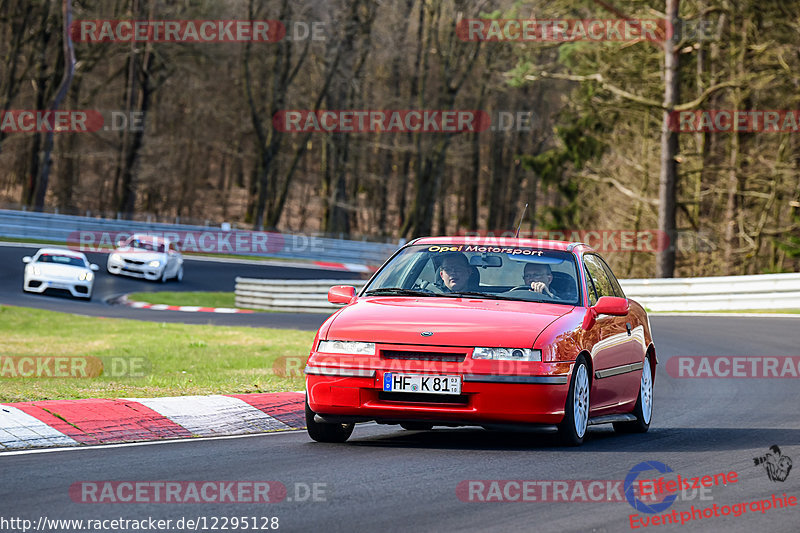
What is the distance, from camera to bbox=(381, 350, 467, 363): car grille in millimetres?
8055

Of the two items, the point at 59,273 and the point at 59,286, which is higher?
the point at 59,273

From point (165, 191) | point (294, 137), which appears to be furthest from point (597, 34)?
point (165, 191)

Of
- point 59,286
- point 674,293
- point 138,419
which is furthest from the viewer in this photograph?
point 59,286

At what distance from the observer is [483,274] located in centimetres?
938

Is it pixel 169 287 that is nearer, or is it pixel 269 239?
pixel 169 287

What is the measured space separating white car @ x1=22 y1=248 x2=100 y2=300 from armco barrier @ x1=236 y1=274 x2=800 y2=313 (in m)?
4.14

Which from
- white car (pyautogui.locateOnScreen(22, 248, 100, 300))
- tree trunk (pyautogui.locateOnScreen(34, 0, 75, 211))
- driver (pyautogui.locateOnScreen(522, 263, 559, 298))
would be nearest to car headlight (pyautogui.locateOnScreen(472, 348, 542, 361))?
driver (pyautogui.locateOnScreen(522, 263, 559, 298))

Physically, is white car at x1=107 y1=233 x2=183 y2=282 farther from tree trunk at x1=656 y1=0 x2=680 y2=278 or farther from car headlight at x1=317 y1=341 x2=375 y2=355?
car headlight at x1=317 y1=341 x2=375 y2=355

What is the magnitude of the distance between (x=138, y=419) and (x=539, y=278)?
128 inches

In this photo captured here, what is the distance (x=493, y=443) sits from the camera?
878 centimetres

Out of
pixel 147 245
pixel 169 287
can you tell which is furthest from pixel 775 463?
pixel 147 245

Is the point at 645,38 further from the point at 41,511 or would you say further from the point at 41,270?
the point at 41,511

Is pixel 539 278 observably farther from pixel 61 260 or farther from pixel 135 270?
pixel 135 270

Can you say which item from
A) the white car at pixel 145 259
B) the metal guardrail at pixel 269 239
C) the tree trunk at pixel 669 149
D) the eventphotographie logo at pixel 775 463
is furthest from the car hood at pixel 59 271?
the eventphotographie logo at pixel 775 463
